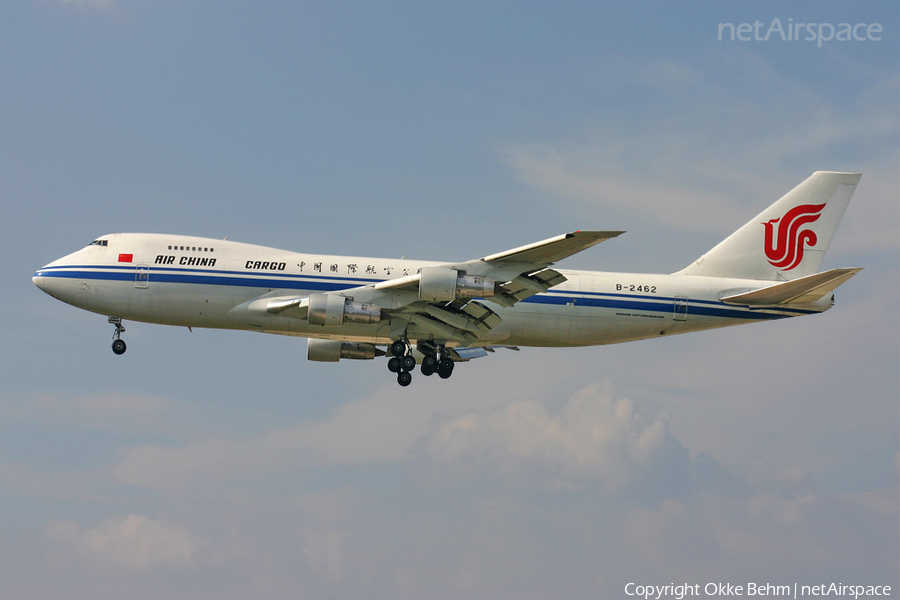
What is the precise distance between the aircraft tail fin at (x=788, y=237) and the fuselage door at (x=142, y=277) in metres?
24.5

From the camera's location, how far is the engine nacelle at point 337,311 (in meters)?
37.1

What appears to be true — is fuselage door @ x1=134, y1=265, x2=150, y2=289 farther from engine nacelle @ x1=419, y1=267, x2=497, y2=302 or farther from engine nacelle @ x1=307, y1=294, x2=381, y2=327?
engine nacelle @ x1=419, y1=267, x2=497, y2=302

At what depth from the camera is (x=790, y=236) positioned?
4466 centimetres

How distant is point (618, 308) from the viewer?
136 ft

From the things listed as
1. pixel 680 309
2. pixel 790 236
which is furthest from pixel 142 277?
pixel 790 236

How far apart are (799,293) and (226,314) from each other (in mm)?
24926

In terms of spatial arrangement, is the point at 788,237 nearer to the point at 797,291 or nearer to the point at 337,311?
the point at 797,291

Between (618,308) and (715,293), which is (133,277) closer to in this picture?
(618,308)

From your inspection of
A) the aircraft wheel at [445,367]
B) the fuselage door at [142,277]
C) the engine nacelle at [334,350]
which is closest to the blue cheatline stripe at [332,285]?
the fuselage door at [142,277]

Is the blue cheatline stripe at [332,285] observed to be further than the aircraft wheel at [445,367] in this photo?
No

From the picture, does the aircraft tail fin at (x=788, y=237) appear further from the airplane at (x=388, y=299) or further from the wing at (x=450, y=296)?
the wing at (x=450, y=296)

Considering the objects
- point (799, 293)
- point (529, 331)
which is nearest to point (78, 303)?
point (529, 331)

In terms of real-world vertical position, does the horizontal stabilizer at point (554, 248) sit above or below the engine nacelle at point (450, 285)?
above

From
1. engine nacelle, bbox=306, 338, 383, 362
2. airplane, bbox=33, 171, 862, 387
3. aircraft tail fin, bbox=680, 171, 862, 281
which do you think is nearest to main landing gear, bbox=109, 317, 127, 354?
airplane, bbox=33, 171, 862, 387
